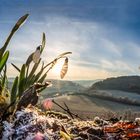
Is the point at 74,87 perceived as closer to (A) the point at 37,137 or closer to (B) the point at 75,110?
(B) the point at 75,110

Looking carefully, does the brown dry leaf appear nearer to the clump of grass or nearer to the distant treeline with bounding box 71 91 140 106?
the clump of grass

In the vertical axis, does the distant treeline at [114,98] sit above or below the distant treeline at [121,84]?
below

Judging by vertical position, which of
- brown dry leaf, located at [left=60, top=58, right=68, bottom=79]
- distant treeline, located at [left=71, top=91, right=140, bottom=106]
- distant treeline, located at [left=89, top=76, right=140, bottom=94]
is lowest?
distant treeline, located at [left=71, top=91, right=140, bottom=106]

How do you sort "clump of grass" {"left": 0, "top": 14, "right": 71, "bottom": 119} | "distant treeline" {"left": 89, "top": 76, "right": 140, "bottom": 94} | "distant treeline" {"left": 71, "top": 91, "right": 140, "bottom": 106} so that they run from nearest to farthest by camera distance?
1. "clump of grass" {"left": 0, "top": 14, "right": 71, "bottom": 119}
2. "distant treeline" {"left": 71, "top": 91, "right": 140, "bottom": 106}
3. "distant treeline" {"left": 89, "top": 76, "right": 140, "bottom": 94}

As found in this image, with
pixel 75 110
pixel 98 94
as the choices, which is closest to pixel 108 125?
pixel 75 110

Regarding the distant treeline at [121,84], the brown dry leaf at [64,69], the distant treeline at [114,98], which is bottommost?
the distant treeline at [114,98]

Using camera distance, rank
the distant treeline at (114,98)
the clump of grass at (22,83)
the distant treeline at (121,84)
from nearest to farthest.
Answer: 1. the clump of grass at (22,83)
2. the distant treeline at (114,98)
3. the distant treeline at (121,84)

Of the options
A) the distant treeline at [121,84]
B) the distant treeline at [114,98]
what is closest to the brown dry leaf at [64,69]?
the distant treeline at [114,98]

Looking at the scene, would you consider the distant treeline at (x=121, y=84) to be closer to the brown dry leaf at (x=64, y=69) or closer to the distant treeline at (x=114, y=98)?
the distant treeline at (x=114, y=98)

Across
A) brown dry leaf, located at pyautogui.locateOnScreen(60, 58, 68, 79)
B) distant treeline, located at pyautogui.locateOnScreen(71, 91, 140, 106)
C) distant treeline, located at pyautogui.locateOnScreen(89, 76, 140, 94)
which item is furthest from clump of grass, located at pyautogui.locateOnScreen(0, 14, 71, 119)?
distant treeline, located at pyautogui.locateOnScreen(89, 76, 140, 94)
